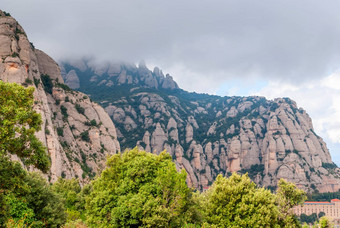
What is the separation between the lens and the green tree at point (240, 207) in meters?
28.5

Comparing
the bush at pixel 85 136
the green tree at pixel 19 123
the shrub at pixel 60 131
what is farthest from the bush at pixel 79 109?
the green tree at pixel 19 123

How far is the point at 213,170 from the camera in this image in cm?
19838

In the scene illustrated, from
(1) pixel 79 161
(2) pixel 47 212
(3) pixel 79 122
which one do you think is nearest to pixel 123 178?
(2) pixel 47 212

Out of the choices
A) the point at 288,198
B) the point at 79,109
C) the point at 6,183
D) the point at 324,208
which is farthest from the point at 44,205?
the point at 324,208

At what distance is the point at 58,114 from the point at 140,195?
87715 millimetres

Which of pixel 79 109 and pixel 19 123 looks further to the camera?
pixel 79 109

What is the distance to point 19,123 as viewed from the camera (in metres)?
20.7

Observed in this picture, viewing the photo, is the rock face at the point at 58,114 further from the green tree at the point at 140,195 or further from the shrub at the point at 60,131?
the green tree at the point at 140,195

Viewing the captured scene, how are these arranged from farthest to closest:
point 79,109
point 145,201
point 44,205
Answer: point 79,109 < point 44,205 < point 145,201

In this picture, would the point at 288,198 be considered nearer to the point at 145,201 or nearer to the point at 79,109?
the point at 145,201

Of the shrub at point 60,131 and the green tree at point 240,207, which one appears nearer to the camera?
the green tree at point 240,207

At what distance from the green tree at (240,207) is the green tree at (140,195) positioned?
146 inches

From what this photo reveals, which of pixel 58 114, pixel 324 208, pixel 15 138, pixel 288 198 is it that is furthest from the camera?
pixel 324 208

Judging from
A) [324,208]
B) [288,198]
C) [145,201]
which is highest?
[288,198]
